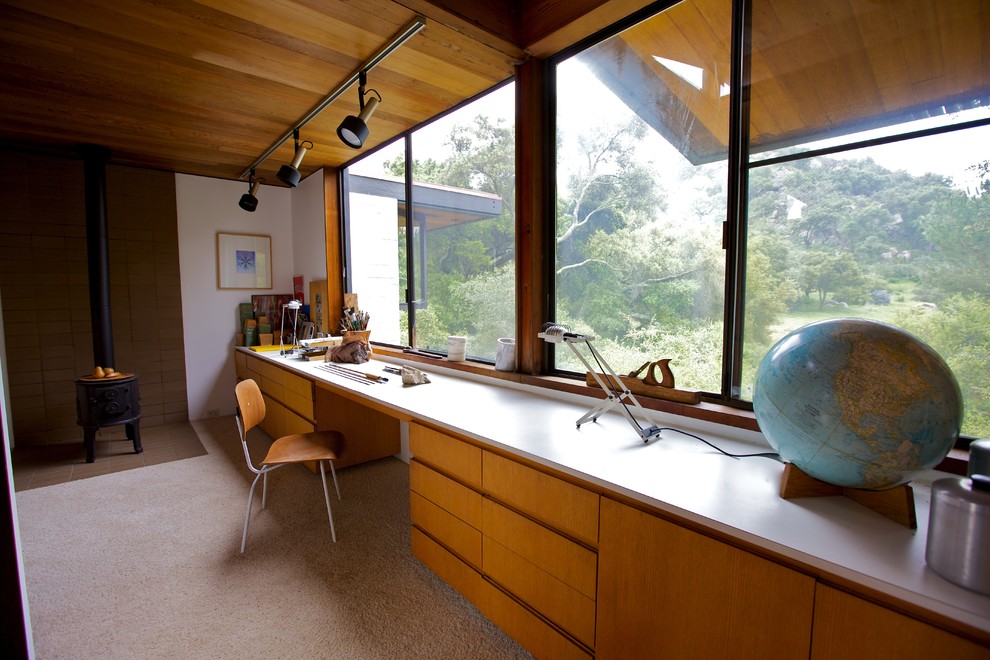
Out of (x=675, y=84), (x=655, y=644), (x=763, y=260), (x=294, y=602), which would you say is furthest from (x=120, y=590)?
(x=675, y=84)

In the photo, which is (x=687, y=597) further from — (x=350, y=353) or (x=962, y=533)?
(x=350, y=353)

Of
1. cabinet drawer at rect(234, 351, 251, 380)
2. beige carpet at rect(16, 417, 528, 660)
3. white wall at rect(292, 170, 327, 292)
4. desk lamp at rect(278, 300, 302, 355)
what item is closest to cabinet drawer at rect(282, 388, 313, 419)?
beige carpet at rect(16, 417, 528, 660)

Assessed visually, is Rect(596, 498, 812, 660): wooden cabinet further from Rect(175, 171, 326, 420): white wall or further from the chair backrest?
Rect(175, 171, 326, 420): white wall

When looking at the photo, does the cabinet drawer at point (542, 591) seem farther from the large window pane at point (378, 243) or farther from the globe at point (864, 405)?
the large window pane at point (378, 243)

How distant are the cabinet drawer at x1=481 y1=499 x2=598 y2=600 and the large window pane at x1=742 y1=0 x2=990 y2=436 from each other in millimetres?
957

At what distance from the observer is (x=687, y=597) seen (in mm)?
1062

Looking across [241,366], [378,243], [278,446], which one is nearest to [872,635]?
[278,446]

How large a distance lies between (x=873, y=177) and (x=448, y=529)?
6.74 feet

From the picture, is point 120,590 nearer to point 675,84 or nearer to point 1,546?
point 1,546

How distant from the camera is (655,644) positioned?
3.72 ft

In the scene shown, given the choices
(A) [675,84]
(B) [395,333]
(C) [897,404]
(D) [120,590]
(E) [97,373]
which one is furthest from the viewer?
(B) [395,333]

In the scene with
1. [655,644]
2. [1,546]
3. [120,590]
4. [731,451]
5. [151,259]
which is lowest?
[120,590]

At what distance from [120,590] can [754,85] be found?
353 cm

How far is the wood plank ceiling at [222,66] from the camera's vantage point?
203cm
